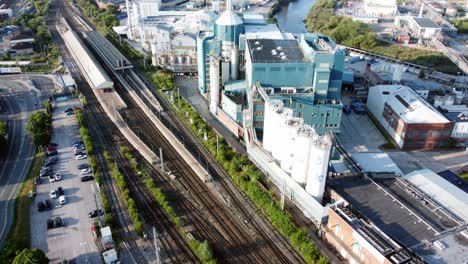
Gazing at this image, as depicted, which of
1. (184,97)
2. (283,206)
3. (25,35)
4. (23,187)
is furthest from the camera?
(25,35)

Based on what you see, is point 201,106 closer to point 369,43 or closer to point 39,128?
point 39,128

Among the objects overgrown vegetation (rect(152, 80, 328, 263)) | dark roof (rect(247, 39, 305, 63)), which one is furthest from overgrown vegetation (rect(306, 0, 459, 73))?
overgrown vegetation (rect(152, 80, 328, 263))

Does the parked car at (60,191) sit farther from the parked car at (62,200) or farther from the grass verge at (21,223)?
the grass verge at (21,223)

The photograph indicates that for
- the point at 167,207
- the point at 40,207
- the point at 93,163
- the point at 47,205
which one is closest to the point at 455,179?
the point at 167,207

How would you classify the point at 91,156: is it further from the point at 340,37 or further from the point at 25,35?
the point at 340,37

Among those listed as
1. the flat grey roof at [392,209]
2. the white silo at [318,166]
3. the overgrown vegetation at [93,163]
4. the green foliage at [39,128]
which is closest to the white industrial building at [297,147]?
the white silo at [318,166]

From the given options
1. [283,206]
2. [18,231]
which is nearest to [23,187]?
[18,231]
